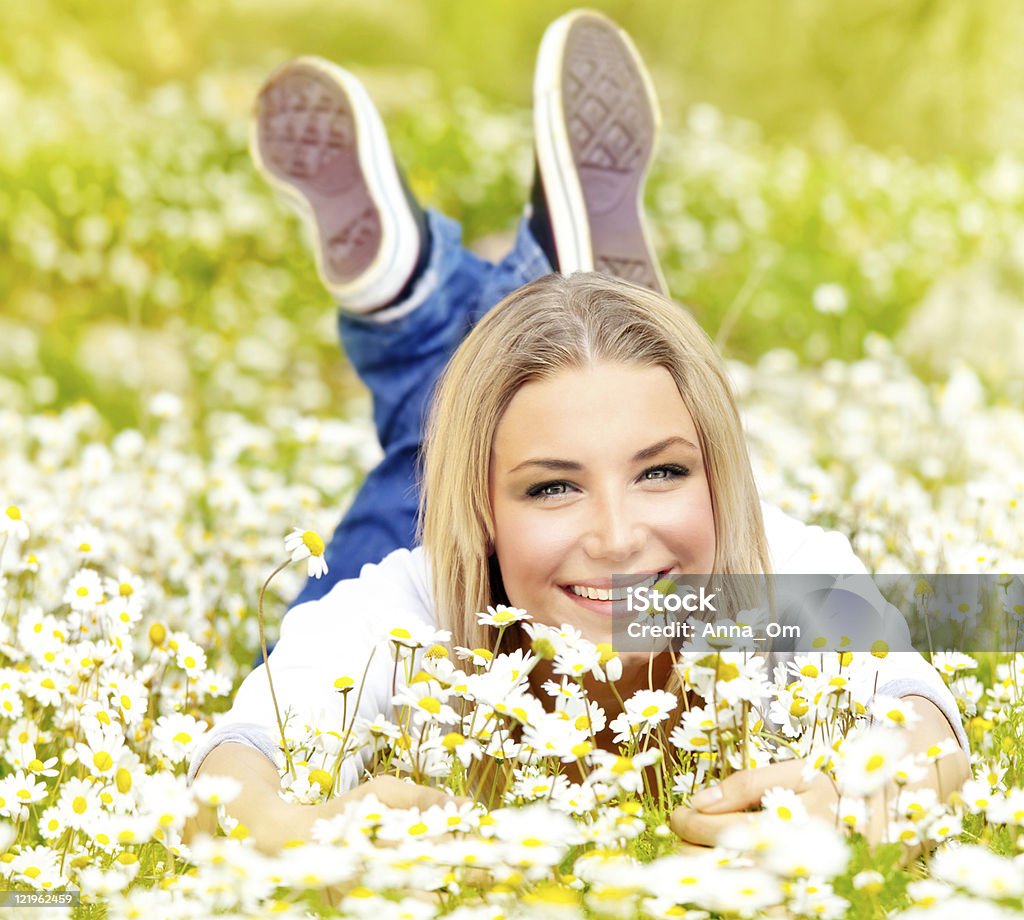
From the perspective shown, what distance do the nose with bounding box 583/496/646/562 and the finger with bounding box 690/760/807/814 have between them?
1.83 ft

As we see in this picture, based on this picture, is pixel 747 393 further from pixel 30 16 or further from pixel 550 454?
pixel 30 16

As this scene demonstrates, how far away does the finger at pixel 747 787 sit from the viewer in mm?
2029

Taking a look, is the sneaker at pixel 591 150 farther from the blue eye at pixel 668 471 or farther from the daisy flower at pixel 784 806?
the daisy flower at pixel 784 806

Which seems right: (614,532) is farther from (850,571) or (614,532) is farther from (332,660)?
(850,571)

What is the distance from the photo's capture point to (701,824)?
2.00m

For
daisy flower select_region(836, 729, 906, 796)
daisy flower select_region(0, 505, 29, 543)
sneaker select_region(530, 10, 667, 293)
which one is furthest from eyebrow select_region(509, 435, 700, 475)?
sneaker select_region(530, 10, 667, 293)

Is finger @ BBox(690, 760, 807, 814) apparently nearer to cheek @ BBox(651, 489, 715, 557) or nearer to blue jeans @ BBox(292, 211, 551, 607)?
cheek @ BBox(651, 489, 715, 557)

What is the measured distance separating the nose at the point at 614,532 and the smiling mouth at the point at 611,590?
0.20ft

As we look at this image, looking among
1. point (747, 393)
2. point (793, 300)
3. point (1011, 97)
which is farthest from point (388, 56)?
point (747, 393)

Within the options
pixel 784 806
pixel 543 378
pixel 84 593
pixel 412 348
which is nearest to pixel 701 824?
pixel 784 806

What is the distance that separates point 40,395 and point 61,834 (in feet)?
16.0

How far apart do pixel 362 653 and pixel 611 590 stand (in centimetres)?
53

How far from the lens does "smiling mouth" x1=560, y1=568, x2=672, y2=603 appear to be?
8.31 ft

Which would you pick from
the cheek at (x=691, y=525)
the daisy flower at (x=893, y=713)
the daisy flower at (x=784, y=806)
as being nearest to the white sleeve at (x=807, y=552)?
the cheek at (x=691, y=525)
